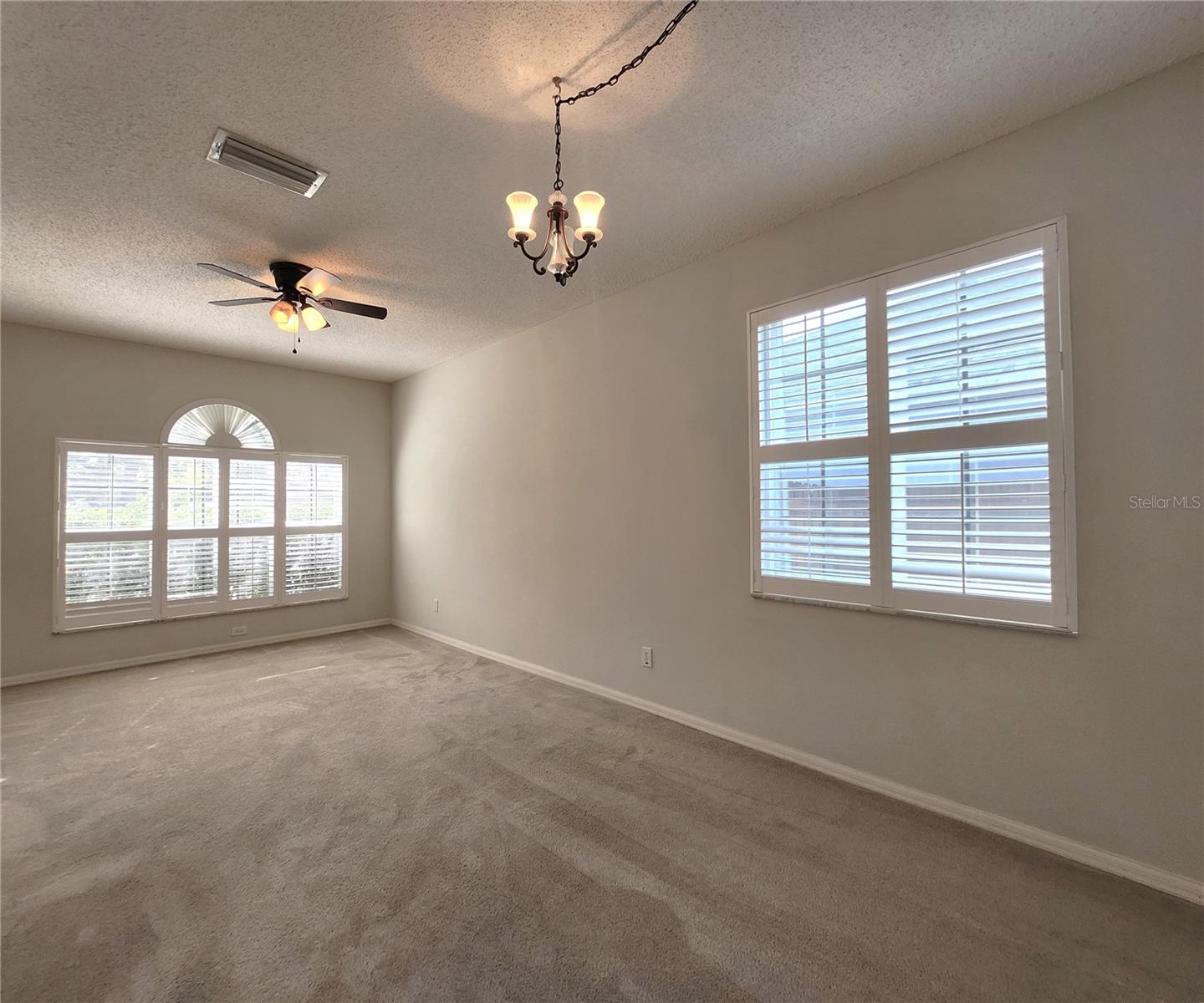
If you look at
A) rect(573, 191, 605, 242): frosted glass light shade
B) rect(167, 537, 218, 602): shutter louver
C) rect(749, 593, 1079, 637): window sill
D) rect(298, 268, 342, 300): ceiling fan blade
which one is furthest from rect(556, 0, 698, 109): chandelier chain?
rect(167, 537, 218, 602): shutter louver

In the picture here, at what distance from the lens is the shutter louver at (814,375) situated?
8.62 feet

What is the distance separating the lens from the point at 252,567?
541 centimetres

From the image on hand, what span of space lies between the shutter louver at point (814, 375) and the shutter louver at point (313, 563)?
5047 mm

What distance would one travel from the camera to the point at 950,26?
Result: 1.71 metres

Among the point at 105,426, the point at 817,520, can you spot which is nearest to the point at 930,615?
the point at 817,520

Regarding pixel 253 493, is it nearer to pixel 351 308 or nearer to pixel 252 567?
pixel 252 567

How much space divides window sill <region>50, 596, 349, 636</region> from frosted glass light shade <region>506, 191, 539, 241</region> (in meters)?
5.18

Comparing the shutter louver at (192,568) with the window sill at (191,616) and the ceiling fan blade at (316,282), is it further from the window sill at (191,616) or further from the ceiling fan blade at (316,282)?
the ceiling fan blade at (316,282)

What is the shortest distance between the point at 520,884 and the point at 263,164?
10.3 feet

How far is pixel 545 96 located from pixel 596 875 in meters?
2.91

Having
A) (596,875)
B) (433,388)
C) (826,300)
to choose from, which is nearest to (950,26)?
(826,300)

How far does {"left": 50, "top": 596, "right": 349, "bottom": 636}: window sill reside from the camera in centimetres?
446

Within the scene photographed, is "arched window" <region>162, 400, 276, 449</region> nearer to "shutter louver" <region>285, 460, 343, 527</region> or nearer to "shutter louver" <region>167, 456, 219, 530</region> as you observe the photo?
"shutter louver" <region>167, 456, 219, 530</region>

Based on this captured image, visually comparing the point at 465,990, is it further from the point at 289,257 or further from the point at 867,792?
the point at 289,257
